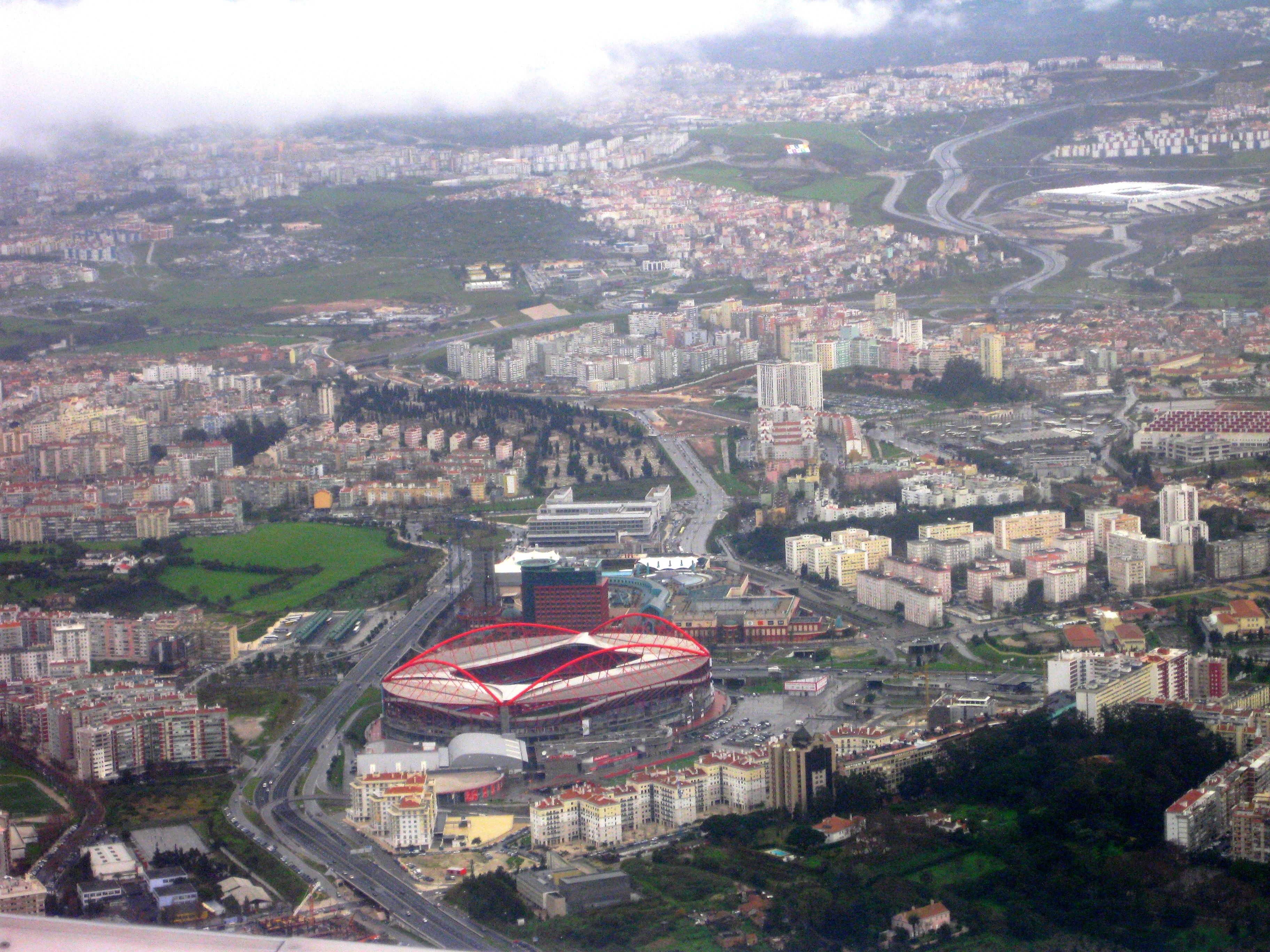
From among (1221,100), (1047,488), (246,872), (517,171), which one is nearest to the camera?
(246,872)

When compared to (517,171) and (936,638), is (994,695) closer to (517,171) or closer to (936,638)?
(936,638)

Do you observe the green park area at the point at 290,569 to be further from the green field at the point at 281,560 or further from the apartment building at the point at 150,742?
the apartment building at the point at 150,742

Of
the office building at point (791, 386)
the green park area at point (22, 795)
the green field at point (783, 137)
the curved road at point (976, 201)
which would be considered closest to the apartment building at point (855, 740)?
the green park area at point (22, 795)

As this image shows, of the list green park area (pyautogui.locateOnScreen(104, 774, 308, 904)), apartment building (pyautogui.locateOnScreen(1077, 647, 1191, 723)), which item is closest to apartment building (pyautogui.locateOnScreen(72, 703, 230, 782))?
green park area (pyautogui.locateOnScreen(104, 774, 308, 904))

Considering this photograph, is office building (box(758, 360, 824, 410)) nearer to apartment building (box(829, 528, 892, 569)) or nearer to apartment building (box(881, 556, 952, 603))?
apartment building (box(829, 528, 892, 569))

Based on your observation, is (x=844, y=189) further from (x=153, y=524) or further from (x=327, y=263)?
(x=153, y=524)

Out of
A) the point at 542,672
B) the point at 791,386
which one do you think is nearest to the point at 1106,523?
the point at 542,672

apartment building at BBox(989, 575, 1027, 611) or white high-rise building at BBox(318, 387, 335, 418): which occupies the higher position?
white high-rise building at BBox(318, 387, 335, 418)

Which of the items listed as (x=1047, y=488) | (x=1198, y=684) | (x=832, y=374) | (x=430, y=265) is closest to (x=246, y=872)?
(x=1198, y=684)
